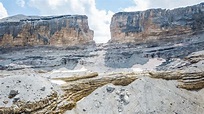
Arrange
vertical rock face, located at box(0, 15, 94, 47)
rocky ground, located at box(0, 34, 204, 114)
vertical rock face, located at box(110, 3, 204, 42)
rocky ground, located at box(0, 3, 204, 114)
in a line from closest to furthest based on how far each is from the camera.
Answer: rocky ground, located at box(0, 34, 204, 114)
rocky ground, located at box(0, 3, 204, 114)
vertical rock face, located at box(110, 3, 204, 42)
vertical rock face, located at box(0, 15, 94, 47)

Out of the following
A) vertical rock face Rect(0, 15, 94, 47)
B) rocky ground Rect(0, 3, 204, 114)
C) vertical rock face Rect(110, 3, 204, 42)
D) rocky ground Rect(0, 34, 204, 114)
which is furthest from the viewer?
vertical rock face Rect(0, 15, 94, 47)

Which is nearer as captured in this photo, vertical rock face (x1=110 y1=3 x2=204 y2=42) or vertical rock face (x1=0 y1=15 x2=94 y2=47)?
vertical rock face (x1=110 y1=3 x2=204 y2=42)

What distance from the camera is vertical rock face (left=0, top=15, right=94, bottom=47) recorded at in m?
63.5

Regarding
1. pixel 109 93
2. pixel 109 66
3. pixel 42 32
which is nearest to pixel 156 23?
pixel 109 66

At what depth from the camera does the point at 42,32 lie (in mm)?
64188

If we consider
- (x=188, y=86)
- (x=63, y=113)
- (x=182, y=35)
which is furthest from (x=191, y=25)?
(x=63, y=113)

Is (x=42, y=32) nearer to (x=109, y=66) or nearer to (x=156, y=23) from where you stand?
(x=109, y=66)

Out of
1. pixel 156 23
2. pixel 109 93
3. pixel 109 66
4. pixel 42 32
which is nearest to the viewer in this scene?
pixel 109 93

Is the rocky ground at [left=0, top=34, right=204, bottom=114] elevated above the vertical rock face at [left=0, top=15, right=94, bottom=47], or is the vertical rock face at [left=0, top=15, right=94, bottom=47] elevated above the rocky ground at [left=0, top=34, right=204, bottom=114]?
the vertical rock face at [left=0, top=15, right=94, bottom=47]

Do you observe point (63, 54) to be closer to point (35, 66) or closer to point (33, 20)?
point (35, 66)

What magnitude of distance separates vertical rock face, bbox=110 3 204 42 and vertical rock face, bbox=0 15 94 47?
9.79 meters

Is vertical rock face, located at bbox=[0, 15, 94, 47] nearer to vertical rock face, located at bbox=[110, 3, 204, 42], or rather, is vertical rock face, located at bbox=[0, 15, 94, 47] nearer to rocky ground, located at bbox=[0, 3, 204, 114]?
rocky ground, located at bbox=[0, 3, 204, 114]

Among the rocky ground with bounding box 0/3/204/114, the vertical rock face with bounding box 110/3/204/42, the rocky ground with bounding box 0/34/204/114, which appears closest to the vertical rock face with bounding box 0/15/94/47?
the rocky ground with bounding box 0/3/204/114

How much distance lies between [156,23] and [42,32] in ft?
83.1
